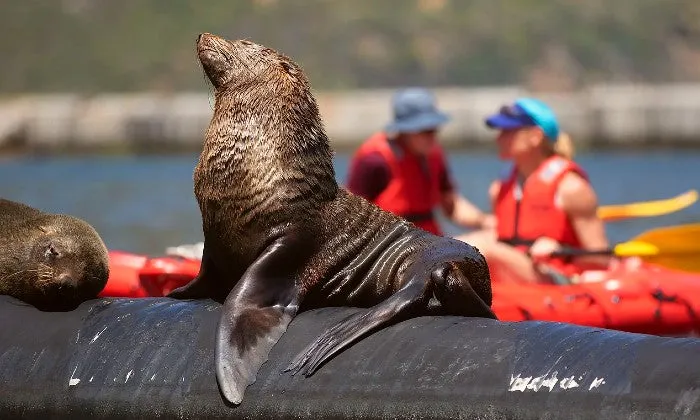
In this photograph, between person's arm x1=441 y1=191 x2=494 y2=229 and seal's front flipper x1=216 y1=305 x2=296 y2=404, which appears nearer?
seal's front flipper x1=216 y1=305 x2=296 y2=404

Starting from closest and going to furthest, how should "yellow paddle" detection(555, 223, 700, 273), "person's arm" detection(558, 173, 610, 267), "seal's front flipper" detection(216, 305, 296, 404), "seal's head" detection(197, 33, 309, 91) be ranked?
"seal's front flipper" detection(216, 305, 296, 404) → "seal's head" detection(197, 33, 309, 91) → "person's arm" detection(558, 173, 610, 267) → "yellow paddle" detection(555, 223, 700, 273)

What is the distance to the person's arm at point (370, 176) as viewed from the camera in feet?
30.9

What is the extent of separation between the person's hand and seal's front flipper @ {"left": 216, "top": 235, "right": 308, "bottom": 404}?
4.21 metres

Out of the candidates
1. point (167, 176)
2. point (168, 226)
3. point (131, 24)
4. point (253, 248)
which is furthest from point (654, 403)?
point (131, 24)

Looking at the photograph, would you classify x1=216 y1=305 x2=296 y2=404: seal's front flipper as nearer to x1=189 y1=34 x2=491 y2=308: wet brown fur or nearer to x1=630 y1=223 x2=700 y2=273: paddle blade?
x1=189 y1=34 x2=491 y2=308: wet brown fur

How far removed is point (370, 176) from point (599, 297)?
2.87m

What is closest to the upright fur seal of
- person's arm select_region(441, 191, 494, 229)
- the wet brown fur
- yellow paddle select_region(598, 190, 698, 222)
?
the wet brown fur

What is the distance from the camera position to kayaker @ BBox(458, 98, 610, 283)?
25.8 ft

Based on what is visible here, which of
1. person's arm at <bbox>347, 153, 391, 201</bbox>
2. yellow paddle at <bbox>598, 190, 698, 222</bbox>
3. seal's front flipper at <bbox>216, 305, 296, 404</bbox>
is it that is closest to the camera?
seal's front flipper at <bbox>216, 305, 296, 404</bbox>

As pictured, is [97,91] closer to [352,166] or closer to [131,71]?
[131,71]

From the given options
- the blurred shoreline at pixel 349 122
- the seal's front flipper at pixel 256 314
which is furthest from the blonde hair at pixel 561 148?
the blurred shoreline at pixel 349 122

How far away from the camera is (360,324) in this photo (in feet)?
12.2

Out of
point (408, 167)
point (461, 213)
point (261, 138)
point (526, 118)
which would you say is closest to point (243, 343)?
point (261, 138)

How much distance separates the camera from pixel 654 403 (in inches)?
124
